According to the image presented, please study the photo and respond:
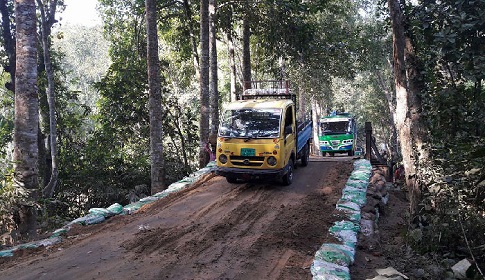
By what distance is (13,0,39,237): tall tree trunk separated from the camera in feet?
22.9

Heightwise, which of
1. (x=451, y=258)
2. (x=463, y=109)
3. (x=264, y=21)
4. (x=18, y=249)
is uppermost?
(x=264, y=21)

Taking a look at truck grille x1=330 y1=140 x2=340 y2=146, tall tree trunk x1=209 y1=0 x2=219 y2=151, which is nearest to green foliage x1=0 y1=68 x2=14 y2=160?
tall tree trunk x1=209 y1=0 x2=219 y2=151

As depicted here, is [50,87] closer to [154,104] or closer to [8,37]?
[8,37]

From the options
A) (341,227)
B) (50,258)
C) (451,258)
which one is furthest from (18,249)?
(451,258)

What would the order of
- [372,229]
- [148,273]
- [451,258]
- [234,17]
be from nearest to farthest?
[148,273] < [451,258] < [372,229] < [234,17]

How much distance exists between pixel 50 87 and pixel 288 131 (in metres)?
8.16

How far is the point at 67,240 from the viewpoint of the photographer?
6.70 meters

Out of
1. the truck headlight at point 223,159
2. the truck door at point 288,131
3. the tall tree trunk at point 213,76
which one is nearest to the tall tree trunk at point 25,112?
the truck headlight at point 223,159

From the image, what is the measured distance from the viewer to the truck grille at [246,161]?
31.4ft

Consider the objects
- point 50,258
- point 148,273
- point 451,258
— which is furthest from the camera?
point 451,258

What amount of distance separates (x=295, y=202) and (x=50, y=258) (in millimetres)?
5109

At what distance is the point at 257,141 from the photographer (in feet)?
31.6

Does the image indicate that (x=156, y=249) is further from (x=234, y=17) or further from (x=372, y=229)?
(x=234, y=17)

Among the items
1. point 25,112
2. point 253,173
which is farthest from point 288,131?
point 25,112
